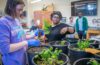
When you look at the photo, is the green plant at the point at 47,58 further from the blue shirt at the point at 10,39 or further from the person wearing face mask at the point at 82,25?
the person wearing face mask at the point at 82,25

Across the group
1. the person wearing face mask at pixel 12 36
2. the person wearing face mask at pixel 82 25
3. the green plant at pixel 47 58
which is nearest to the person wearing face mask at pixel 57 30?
the person wearing face mask at pixel 12 36

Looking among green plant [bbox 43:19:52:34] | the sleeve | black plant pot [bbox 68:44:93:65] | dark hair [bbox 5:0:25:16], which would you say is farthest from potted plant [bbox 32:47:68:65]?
green plant [bbox 43:19:52:34]

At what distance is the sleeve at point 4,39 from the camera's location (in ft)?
3.71

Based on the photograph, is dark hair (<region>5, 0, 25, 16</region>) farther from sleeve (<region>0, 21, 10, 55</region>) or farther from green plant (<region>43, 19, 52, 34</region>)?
green plant (<region>43, 19, 52, 34</region>)

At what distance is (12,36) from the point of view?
3.98 feet

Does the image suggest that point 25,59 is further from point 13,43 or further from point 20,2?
point 20,2

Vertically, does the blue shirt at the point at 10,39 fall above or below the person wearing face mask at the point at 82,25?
above

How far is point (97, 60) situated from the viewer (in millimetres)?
1123

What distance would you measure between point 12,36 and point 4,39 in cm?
9

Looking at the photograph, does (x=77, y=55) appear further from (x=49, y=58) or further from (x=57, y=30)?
(x=57, y=30)

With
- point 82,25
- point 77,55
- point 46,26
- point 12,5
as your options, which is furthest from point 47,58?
point 82,25

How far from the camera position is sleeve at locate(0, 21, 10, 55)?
1.13 meters

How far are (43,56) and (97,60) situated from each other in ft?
1.23

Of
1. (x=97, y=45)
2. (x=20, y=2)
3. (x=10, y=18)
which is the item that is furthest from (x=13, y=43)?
(x=97, y=45)
